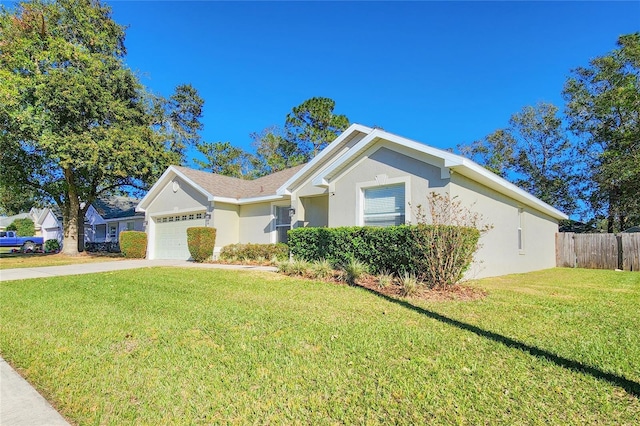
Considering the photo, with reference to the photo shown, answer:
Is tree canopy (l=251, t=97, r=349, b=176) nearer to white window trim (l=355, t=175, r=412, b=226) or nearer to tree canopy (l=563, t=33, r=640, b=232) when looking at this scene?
tree canopy (l=563, t=33, r=640, b=232)

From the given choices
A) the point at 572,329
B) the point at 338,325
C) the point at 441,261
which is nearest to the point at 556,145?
the point at 441,261

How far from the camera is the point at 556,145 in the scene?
26422mm

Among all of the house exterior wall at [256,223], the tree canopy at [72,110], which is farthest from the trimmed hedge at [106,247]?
the house exterior wall at [256,223]

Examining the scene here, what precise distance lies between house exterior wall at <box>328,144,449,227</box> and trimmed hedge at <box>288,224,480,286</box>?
3.74ft

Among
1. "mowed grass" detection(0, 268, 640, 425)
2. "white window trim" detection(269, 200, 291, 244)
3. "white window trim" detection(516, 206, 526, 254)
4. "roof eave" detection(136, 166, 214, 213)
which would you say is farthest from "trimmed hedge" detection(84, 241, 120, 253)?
"white window trim" detection(516, 206, 526, 254)

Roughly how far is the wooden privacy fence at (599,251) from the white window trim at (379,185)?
1181 centimetres

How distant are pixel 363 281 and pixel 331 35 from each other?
1307 centimetres

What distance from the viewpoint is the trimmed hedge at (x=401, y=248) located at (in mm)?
7625

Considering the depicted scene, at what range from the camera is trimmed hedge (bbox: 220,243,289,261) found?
14.5 metres

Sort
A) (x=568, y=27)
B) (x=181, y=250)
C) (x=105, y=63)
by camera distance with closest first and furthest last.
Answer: (x=568, y=27) < (x=181, y=250) < (x=105, y=63)

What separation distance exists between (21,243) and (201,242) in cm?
2975

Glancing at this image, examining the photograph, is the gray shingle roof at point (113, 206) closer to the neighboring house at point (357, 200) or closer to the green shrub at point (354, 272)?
the neighboring house at point (357, 200)

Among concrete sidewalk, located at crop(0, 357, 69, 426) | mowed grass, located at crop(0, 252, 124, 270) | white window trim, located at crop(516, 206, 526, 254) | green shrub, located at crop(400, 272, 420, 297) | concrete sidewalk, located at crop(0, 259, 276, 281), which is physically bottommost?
mowed grass, located at crop(0, 252, 124, 270)

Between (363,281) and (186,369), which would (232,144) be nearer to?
(363,281)
